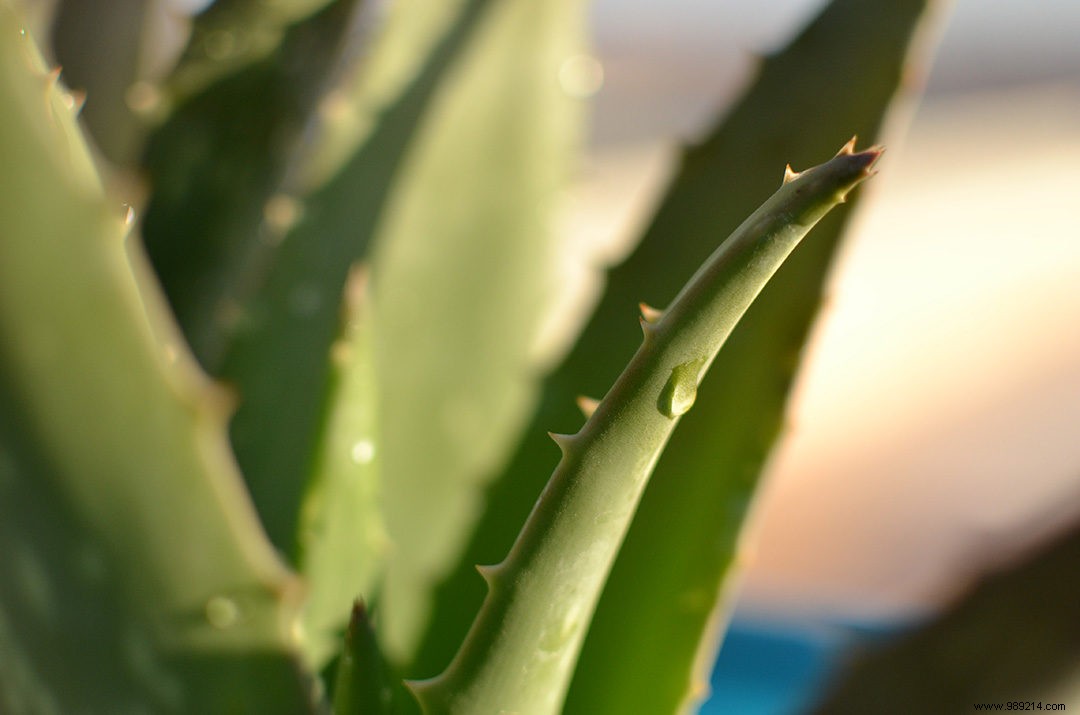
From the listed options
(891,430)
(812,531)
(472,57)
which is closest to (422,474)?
(472,57)

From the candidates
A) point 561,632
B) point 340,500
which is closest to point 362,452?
point 340,500

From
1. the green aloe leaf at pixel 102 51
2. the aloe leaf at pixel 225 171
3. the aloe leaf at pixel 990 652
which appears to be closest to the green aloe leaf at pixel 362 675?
the aloe leaf at pixel 990 652

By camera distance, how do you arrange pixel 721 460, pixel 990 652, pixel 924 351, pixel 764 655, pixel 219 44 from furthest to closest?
pixel 924 351, pixel 764 655, pixel 219 44, pixel 721 460, pixel 990 652

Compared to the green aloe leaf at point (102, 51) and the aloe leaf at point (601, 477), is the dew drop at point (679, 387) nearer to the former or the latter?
the aloe leaf at point (601, 477)

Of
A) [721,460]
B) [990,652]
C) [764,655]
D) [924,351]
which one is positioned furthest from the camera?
[924,351]

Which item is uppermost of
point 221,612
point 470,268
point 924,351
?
point 924,351

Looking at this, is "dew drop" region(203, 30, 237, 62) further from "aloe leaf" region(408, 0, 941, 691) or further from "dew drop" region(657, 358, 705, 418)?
"dew drop" region(657, 358, 705, 418)

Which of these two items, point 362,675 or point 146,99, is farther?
point 146,99

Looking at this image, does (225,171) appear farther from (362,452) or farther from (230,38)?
(362,452)
